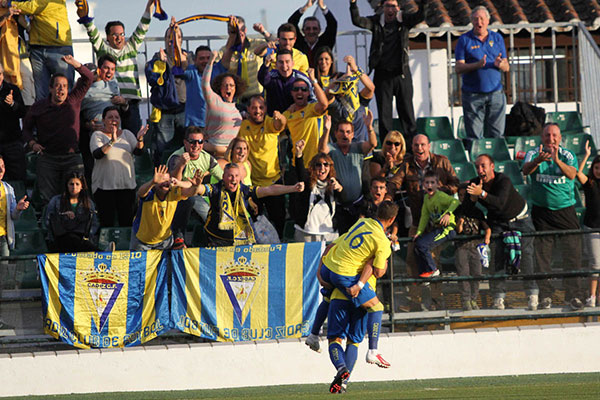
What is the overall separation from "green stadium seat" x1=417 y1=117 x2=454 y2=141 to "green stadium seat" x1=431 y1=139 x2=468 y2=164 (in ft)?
2.22

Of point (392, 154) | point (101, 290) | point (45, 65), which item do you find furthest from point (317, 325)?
point (45, 65)

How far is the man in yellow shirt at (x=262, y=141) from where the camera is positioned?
44.3 feet

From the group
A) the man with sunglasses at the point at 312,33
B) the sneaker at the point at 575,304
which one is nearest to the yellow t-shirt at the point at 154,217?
the man with sunglasses at the point at 312,33

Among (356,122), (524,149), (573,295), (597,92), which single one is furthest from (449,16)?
(573,295)

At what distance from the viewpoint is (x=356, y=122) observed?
14156 mm

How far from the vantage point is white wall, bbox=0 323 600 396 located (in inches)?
476

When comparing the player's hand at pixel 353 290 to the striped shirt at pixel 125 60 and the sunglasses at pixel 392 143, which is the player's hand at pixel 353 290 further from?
the striped shirt at pixel 125 60

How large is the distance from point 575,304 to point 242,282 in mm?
4186

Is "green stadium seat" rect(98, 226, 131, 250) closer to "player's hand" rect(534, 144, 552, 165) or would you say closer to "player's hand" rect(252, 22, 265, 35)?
"player's hand" rect(252, 22, 265, 35)

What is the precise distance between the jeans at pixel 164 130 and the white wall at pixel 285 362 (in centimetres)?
351

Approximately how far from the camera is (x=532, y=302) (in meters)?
12.6

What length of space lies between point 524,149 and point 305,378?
226 inches

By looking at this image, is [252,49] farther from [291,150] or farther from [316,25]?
[291,150]

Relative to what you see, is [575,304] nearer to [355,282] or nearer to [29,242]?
[355,282]
